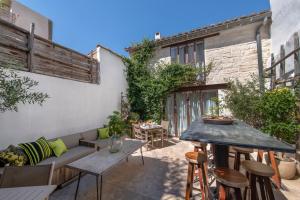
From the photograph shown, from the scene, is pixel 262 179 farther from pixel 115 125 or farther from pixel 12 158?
pixel 115 125

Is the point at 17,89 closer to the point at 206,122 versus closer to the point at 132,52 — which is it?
the point at 206,122

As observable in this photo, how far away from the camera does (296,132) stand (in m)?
3.16

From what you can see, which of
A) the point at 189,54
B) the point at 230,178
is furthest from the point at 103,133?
the point at 189,54

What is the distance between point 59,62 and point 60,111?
1380 mm

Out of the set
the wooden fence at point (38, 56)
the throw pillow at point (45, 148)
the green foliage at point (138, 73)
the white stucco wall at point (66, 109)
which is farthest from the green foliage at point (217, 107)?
the throw pillow at point (45, 148)

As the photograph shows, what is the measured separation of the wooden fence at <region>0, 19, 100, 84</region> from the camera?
10.2ft

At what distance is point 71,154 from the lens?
3.36 meters

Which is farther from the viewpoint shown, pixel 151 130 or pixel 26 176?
pixel 151 130

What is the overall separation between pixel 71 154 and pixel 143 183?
1710mm

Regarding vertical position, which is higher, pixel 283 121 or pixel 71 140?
pixel 283 121

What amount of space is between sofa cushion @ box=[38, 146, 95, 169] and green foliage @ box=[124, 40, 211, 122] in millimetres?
3800

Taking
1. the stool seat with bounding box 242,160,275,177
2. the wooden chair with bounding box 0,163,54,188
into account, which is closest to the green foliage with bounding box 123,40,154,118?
the stool seat with bounding box 242,160,275,177

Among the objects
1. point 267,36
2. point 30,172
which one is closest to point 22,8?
point 30,172

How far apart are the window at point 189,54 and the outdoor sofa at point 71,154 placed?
197 inches
